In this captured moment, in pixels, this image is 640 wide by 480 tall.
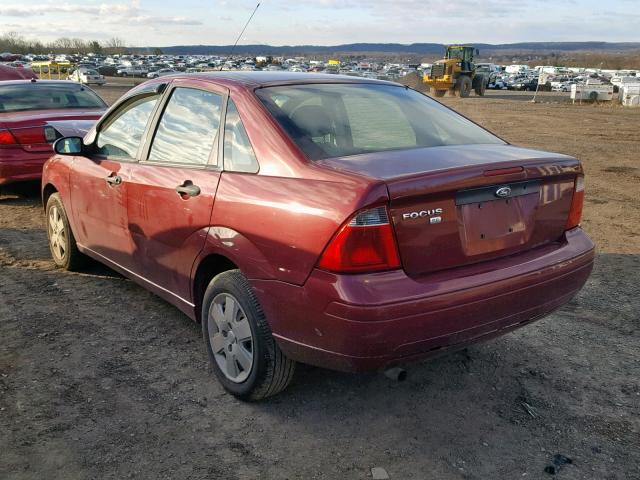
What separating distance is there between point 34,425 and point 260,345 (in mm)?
1180

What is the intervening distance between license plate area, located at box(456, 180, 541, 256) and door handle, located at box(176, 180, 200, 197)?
1.43 m

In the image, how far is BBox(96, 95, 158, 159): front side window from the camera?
4246 millimetres

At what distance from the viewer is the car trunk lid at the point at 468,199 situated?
9.09 feet

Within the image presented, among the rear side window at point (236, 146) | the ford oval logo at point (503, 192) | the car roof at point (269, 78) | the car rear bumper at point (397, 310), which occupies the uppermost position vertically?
the car roof at point (269, 78)

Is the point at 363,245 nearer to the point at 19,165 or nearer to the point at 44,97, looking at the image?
the point at 19,165

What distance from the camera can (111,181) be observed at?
14.2ft

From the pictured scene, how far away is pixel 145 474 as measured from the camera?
2797 millimetres

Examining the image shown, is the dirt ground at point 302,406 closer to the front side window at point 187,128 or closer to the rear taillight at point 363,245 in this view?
the rear taillight at point 363,245

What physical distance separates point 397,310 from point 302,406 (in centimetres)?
101

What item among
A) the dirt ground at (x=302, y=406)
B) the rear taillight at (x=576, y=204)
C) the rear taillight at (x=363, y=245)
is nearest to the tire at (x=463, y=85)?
the dirt ground at (x=302, y=406)

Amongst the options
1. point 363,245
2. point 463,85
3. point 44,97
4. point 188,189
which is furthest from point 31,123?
point 463,85

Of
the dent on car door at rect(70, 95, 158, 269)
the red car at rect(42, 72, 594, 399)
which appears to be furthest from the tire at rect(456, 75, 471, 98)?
the dent on car door at rect(70, 95, 158, 269)

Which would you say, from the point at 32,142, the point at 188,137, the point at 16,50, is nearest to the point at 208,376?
the point at 188,137

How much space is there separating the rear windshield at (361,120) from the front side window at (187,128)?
1.19ft
